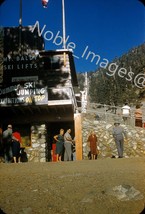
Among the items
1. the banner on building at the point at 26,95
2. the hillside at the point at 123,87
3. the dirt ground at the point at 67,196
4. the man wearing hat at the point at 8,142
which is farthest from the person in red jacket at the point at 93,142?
the hillside at the point at 123,87

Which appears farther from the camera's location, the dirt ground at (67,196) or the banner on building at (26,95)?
the banner on building at (26,95)

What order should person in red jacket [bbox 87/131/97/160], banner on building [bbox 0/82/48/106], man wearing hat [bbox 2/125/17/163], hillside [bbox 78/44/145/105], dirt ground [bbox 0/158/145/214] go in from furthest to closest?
hillside [bbox 78/44/145/105], banner on building [bbox 0/82/48/106], person in red jacket [bbox 87/131/97/160], man wearing hat [bbox 2/125/17/163], dirt ground [bbox 0/158/145/214]

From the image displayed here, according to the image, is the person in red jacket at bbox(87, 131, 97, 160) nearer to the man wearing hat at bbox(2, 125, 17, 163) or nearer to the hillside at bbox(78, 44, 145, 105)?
the man wearing hat at bbox(2, 125, 17, 163)

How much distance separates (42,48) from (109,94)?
26.0 m

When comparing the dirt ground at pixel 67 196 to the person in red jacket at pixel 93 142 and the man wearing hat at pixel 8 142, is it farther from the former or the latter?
the person in red jacket at pixel 93 142

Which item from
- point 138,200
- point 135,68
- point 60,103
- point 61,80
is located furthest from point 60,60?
point 135,68

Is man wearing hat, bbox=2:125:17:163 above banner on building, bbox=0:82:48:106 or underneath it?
underneath

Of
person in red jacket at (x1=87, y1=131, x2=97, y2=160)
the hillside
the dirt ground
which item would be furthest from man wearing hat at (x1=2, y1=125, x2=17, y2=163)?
the hillside

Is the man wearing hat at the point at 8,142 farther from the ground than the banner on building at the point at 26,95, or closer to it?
closer to it

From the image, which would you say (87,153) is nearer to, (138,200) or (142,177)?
(142,177)

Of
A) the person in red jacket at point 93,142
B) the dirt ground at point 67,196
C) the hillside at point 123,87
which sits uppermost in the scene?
the hillside at point 123,87

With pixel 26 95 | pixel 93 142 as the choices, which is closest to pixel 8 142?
pixel 26 95

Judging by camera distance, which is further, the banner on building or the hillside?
the hillside

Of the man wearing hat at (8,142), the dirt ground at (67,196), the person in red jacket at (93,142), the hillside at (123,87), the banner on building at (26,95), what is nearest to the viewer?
the dirt ground at (67,196)
